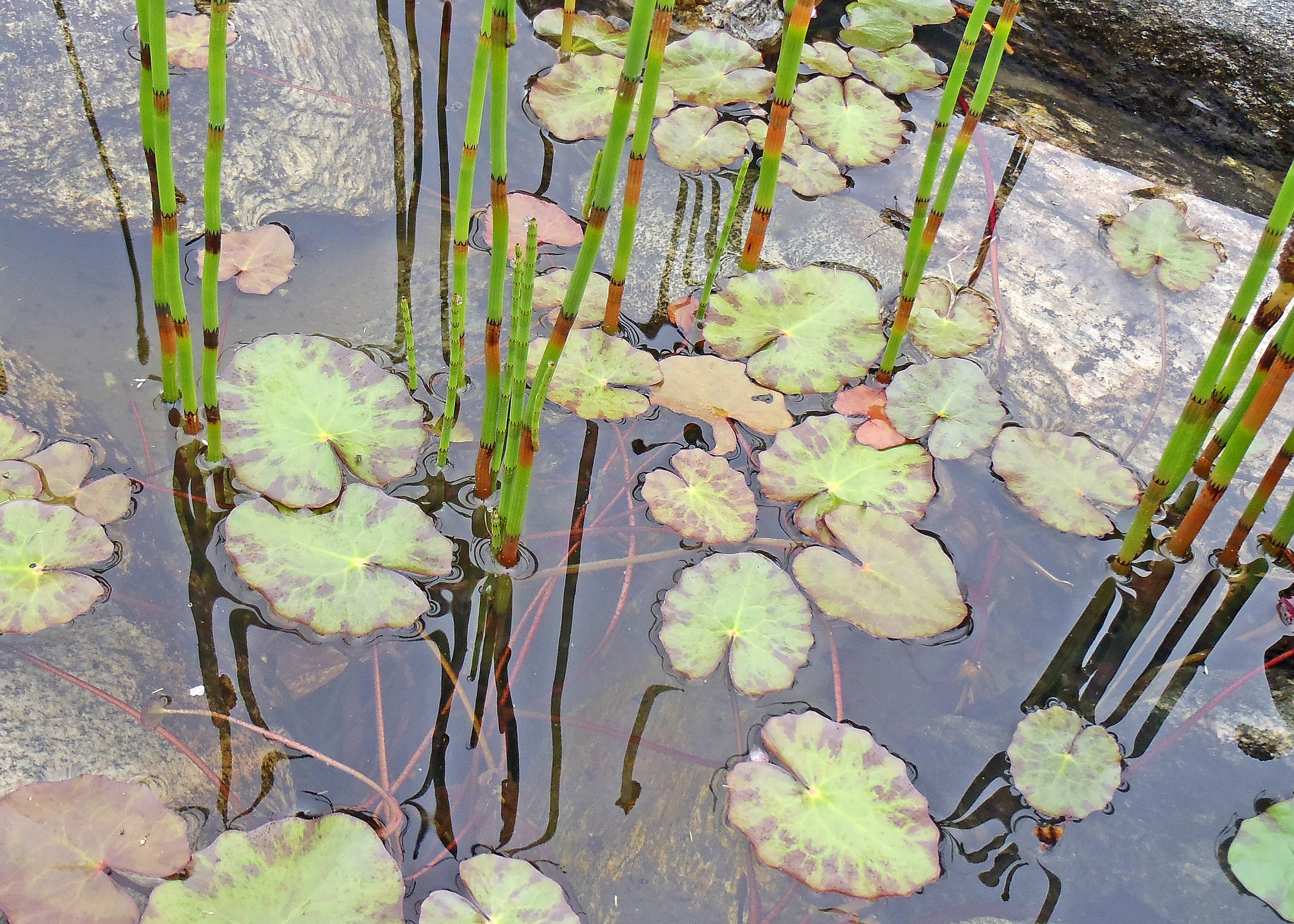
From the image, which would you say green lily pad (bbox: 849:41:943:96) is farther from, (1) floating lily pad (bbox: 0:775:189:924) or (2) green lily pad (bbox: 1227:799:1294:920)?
(1) floating lily pad (bbox: 0:775:189:924)

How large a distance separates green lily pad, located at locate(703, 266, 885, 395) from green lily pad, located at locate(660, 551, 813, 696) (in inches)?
19.0

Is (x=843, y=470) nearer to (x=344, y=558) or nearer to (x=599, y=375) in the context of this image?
(x=599, y=375)

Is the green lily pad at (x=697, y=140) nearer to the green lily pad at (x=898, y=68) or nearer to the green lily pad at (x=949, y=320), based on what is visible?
the green lily pad at (x=898, y=68)

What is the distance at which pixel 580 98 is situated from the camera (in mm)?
2338

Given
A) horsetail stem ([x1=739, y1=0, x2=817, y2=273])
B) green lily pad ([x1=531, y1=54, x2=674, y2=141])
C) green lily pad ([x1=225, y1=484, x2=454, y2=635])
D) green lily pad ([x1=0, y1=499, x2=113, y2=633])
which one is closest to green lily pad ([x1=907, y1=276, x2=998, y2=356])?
horsetail stem ([x1=739, y1=0, x2=817, y2=273])

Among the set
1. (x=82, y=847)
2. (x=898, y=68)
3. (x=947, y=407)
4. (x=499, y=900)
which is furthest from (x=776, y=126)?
(x=82, y=847)

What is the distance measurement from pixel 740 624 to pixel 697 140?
1.38 m

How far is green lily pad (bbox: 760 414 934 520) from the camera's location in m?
1.69

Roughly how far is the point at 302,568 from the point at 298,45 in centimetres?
154

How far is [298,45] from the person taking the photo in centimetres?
229

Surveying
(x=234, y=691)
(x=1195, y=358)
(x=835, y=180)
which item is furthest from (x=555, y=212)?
(x=1195, y=358)

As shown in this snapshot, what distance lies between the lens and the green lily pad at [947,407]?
1781 mm

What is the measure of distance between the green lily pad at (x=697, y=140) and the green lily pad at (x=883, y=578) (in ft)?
3.62

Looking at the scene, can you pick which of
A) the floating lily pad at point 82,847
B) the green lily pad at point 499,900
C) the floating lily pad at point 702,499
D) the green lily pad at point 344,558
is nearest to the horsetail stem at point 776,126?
the floating lily pad at point 702,499
